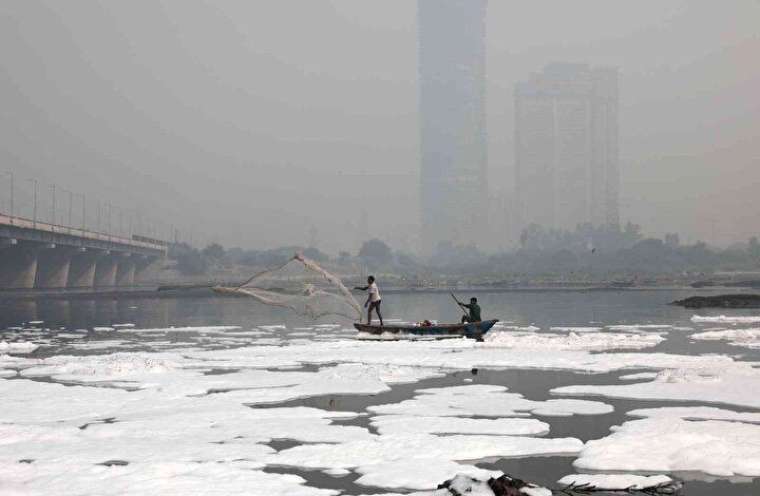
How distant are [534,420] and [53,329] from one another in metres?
41.5

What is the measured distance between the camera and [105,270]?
178m

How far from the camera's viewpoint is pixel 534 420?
1550cm

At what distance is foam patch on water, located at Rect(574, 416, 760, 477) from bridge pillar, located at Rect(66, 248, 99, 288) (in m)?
156

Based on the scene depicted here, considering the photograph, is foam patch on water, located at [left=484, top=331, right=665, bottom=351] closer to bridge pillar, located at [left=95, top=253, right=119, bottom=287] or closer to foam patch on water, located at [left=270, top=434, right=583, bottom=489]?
foam patch on water, located at [left=270, top=434, right=583, bottom=489]

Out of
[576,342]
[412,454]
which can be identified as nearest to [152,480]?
[412,454]

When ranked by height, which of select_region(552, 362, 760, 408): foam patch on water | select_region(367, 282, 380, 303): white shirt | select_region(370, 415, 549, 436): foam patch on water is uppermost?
select_region(367, 282, 380, 303): white shirt

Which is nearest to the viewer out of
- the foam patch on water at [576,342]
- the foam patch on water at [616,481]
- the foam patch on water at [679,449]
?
the foam patch on water at [616,481]

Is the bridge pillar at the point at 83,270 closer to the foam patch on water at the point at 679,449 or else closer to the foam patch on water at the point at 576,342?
the foam patch on water at the point at 576,342

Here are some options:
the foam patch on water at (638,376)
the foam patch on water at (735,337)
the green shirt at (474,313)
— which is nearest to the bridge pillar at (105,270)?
the green shirt at (474,313)

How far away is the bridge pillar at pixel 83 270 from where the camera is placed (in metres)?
162

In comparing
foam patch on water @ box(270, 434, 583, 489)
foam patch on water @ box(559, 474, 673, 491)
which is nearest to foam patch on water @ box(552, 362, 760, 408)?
foam patch on water @ box(270, 434, 583, 489)

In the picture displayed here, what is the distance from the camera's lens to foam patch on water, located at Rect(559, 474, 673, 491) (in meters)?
10.6

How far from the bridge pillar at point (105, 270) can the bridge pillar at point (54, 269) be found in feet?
55.1

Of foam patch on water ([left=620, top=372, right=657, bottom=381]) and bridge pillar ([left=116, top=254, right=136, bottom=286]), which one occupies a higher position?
bridge pillar ([left=116, top=254, right=136, bottom=286])
